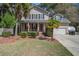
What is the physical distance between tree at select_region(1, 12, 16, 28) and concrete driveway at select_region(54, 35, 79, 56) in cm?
202

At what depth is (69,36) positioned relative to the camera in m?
11.1

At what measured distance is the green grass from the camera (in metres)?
9.26

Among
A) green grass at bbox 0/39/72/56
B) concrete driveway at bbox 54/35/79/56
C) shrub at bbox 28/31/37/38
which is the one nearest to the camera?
green grass at bbox 0/39/72/56

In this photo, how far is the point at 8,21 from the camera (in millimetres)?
11172

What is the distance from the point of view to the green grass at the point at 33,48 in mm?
9255

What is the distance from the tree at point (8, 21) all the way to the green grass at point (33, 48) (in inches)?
37.6

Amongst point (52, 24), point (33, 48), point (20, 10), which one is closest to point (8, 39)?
point (33, 48)

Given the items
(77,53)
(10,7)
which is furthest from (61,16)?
(10,7)

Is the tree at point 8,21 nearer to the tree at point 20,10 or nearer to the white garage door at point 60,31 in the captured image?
the tree at point 20,10

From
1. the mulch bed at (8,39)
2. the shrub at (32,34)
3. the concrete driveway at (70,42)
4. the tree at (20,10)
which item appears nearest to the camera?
the concrete driveway at (70,42)

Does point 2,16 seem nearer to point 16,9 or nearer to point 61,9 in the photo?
point 16,9

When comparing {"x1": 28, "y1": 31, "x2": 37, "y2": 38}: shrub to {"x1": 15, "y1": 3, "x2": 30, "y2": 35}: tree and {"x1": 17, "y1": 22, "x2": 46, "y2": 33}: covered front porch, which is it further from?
{"x1": 15, "y1": 3, "x2": 30, "y2": 35}: tree

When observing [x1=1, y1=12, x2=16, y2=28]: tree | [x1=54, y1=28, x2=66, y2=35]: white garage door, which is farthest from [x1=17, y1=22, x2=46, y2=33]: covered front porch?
[x1=54, y1=28, x2=66, y2=35]: white garage door

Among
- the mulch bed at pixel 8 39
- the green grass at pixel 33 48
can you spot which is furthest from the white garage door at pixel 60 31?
the mulch bed at pixel 8 39
